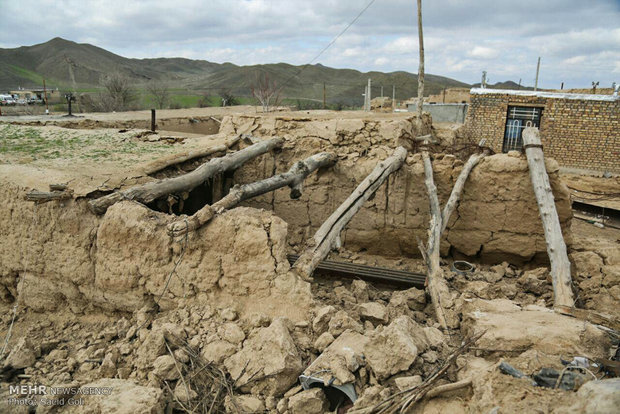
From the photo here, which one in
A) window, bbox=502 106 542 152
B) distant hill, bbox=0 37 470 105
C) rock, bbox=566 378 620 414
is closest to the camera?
rock, bbox=566 378 620 414

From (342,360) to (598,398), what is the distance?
131cm

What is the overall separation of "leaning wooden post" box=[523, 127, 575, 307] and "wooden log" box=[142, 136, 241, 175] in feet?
13.6

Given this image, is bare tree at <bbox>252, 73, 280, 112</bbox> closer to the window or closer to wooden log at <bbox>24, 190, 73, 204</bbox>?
the window

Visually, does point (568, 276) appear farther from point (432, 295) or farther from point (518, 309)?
point (432, 295)

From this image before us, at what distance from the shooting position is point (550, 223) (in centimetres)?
429

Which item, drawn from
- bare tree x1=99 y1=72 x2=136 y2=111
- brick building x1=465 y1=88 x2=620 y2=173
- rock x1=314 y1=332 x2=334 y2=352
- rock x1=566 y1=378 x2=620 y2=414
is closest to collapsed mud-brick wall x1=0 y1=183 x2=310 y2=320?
rock x1=314 y1=332 x2=334 y2=352

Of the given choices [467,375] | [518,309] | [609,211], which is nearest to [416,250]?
[518,309]

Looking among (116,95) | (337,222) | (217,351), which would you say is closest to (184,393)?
(217,351)

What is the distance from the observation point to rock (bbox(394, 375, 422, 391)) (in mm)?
2336

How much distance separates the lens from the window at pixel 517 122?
43.5ft

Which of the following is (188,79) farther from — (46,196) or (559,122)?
(46,196)

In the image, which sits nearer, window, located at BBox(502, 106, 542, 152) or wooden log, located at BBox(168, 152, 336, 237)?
wooden log, located at BBox(168, 152, 336, 237)

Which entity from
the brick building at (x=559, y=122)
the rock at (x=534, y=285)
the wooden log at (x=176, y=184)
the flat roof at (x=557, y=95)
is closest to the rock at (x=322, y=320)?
the wooden log at (x=176, y=184)

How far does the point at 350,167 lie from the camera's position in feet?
20.0
